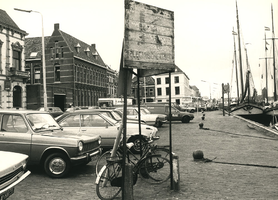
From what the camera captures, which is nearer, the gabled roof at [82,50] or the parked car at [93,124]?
the parked car at [93,124]

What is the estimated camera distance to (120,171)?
511 cm

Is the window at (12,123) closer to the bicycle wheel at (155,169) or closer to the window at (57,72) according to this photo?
the bicycle wheel at (155,169)

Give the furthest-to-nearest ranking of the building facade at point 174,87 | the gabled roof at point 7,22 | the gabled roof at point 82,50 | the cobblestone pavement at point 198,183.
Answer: the building facade at point 174,87 < the gabled roof at point 82,50 < the gabled roof at point 7,22 < the cobblestone pavement at point 198,183

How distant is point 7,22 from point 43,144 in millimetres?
28578

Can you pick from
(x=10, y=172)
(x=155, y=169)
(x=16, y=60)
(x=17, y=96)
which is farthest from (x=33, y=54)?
(x=10, y=172)

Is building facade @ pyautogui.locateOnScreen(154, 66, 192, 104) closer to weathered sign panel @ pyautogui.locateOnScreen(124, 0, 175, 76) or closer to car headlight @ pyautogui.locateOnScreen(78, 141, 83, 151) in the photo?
car headlight @ pyautogui.locateOnScreen(78, 141, 83, 151)

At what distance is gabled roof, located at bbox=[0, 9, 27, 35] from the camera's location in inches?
1160

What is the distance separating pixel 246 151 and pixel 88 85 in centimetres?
4396

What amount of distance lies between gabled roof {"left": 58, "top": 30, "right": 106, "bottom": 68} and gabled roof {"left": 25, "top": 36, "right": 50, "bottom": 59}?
146 inches

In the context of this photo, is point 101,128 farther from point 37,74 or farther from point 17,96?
point 37,74

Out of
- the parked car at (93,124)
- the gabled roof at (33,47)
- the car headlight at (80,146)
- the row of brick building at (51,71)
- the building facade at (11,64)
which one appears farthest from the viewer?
the gabled roof at (33,47)

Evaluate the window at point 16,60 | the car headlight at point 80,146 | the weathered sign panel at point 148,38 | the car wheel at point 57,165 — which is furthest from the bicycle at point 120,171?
the window at point 16,60

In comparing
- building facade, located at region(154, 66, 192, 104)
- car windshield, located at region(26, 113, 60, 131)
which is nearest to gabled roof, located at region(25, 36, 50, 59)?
car windshield, located at region(26, 113, 60, 131)

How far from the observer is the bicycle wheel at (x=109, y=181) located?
191 inches
